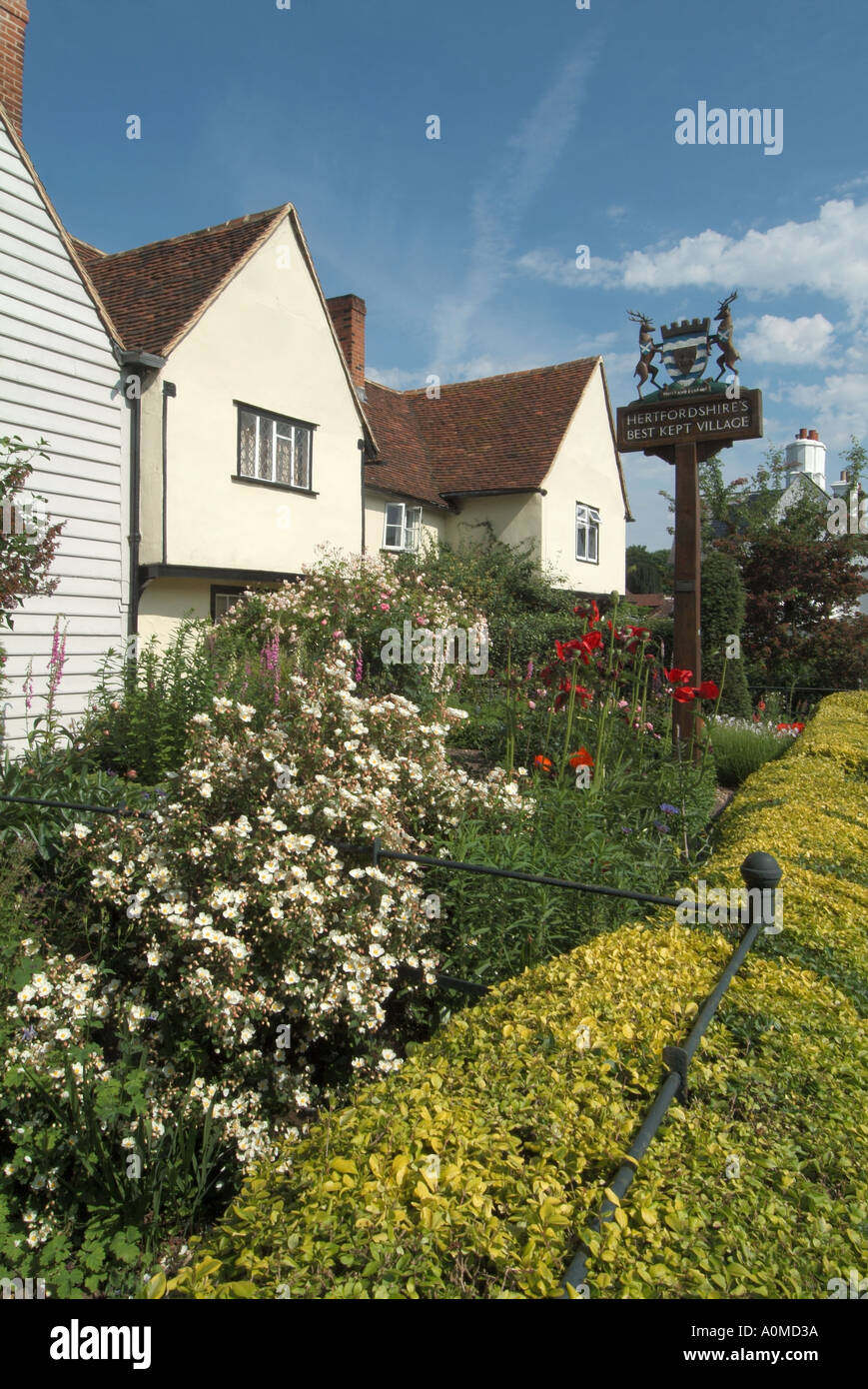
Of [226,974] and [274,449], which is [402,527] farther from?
[226,974]

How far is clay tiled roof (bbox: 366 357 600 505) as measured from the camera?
19.3 metres

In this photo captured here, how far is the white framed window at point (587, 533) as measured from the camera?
68.9 feet

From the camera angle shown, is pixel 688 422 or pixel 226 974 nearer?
pixel 226 974

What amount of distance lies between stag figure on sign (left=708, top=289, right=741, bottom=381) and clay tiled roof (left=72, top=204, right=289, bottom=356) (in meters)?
6.25

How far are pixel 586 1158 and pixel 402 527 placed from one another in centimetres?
1665

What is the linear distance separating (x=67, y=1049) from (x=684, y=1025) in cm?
242

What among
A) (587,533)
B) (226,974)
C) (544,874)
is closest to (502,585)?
(587,533)

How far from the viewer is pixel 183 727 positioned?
6.12 m

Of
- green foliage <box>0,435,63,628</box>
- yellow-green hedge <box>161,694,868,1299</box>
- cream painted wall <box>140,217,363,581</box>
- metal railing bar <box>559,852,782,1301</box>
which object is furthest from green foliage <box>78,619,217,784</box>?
metal railing bar <box>559,852,782,1301</box>

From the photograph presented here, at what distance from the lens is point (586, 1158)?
6.50ft

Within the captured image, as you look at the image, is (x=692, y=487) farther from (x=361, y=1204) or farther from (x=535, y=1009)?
(x=361, y=1204)

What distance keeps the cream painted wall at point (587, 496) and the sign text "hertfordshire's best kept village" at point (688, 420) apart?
1003 cm

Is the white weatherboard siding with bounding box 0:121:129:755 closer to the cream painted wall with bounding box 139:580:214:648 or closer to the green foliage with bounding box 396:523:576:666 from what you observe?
the cream painted wall with bounding box 139:580:214:648
